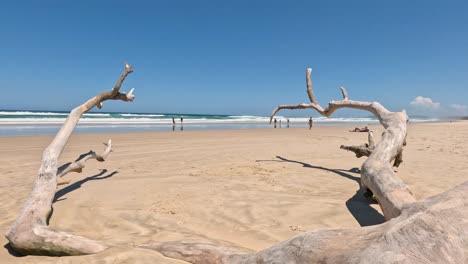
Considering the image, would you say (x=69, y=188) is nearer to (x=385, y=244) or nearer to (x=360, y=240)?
(x=360, y=240)

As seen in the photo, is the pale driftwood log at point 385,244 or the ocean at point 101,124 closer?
the pale driftwood log at point 385,244

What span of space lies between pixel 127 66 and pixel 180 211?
9.36ft

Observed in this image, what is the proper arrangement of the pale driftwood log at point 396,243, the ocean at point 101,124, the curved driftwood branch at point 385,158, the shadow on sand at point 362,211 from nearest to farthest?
1. the pale driftwood log at point 396,243
2. the curved driftwood branch at point 385,158
3. the shadow on sand at point 362,211
4. the ocean at point 101,124

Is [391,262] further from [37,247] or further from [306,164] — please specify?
[306,164]

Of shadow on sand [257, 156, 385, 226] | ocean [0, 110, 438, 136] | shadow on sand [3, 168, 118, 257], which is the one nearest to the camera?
shadow on sand [3, 168, 118, 257]

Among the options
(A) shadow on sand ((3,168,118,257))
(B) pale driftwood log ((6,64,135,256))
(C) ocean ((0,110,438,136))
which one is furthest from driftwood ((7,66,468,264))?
(C) ocean ((0,110,438,136))

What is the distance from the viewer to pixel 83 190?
17.8 feet

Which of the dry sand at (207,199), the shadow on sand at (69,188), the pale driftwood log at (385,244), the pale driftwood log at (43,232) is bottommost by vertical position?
the shadow on sand at (69,188)

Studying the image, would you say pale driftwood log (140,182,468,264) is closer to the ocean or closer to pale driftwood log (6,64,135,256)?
pale driftwood log (6,64,135,256)

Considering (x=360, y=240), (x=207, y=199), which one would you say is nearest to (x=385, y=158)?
(x=207, y=199)

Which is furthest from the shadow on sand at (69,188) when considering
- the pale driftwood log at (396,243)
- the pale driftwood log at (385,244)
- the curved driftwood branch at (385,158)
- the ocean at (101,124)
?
the ocean at (101,124)

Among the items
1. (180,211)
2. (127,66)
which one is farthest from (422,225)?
(127,66)

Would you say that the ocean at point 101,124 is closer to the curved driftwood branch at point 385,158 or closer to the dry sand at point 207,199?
the dry sand at point 207,199

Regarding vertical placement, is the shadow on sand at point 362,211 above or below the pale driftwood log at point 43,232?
below
